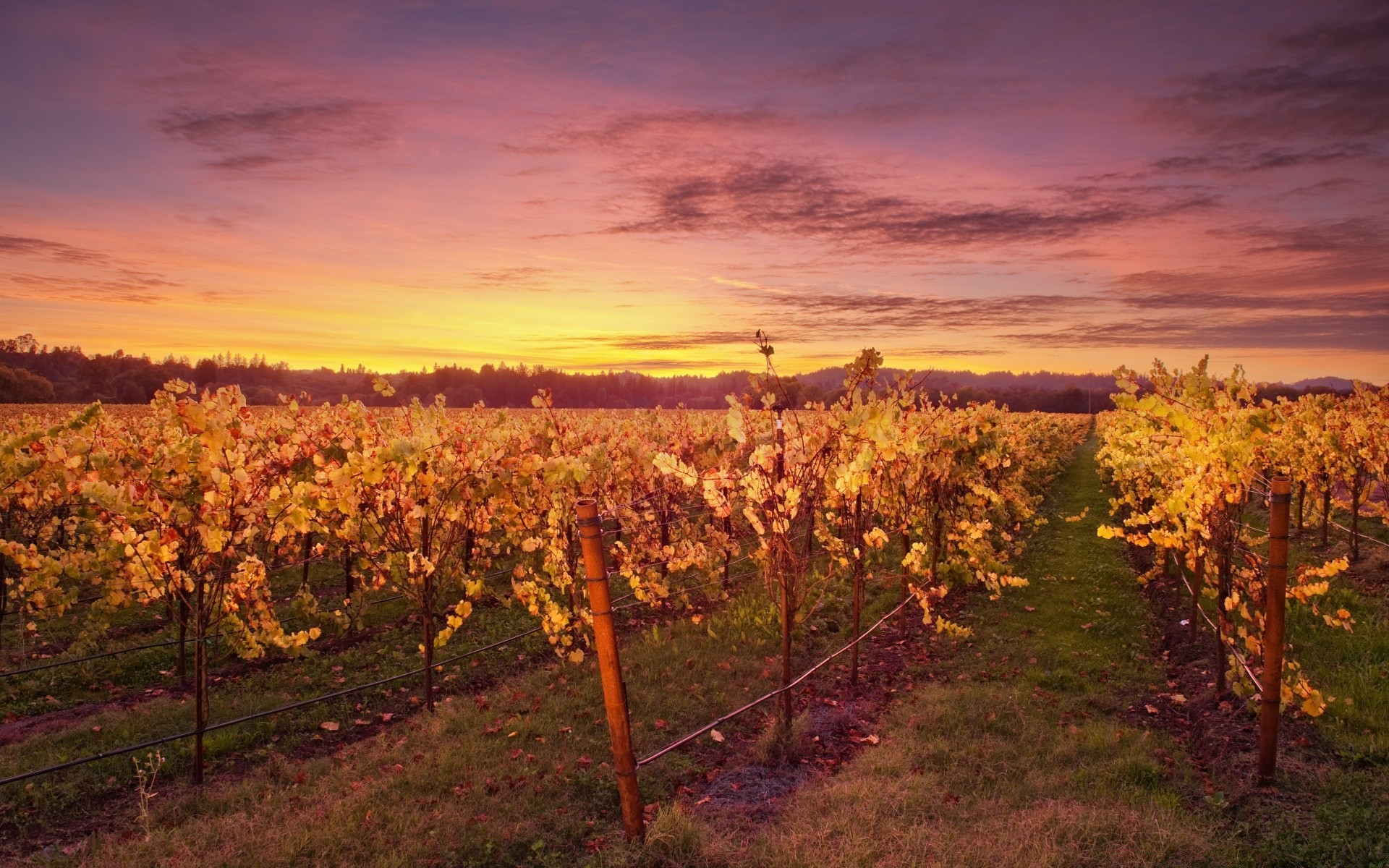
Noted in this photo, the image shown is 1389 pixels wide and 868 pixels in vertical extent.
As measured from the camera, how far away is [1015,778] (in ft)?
19.6

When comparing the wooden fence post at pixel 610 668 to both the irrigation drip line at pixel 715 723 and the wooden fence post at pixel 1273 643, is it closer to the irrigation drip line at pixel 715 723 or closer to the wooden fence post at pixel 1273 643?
the irrigation drip line at pixel 715 723

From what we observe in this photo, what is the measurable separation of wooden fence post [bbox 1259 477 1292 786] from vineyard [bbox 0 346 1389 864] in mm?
36

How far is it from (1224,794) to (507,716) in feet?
21.6

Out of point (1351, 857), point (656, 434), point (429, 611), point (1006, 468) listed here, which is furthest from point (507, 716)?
point (1006, 468)

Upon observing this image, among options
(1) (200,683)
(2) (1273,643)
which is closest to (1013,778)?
(2) (1273,643)

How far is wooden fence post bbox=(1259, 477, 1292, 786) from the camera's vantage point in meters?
5.46

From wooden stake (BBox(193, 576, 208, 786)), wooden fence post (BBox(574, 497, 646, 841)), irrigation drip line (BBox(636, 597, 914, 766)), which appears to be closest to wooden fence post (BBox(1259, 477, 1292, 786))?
irrigation drip line (BBox(636, 597, 914, 766))

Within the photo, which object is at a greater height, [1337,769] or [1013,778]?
[1337,769]

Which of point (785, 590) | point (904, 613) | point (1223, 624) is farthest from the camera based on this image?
point (904, 613)

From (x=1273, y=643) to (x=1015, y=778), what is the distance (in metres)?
2.30

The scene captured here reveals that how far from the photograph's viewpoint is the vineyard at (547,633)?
580cm

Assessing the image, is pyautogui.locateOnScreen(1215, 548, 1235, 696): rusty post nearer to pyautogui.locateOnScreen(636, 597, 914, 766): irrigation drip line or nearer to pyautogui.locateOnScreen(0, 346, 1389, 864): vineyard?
pyautogui.locateOnScreen(0, 346, 1389, 864): vineyard

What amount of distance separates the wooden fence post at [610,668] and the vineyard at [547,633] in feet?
0.08

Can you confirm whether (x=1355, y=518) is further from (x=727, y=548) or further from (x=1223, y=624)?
(x=727, y=548)
